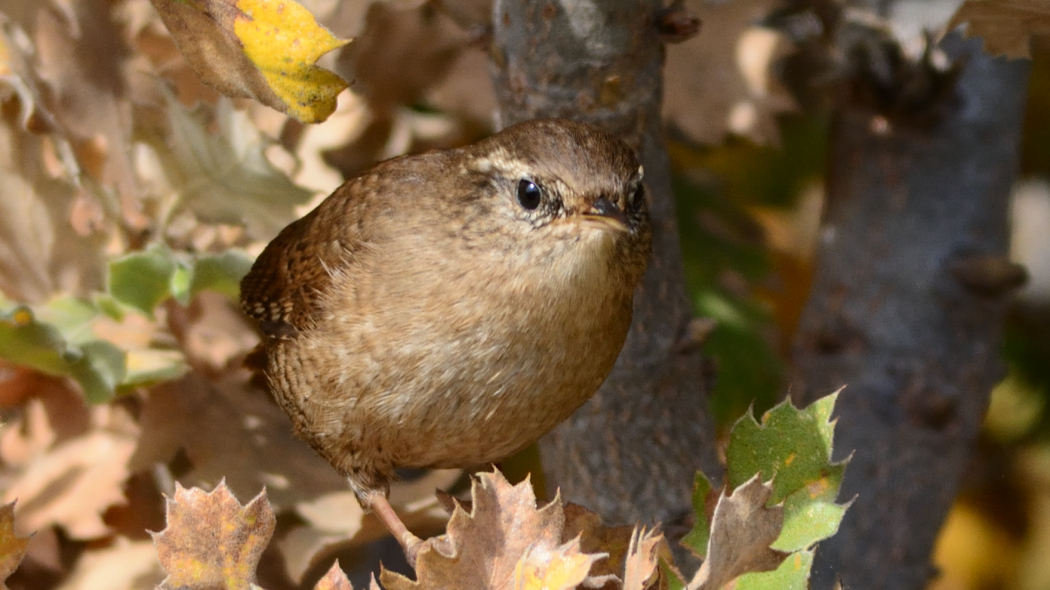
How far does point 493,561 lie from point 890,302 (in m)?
1.49

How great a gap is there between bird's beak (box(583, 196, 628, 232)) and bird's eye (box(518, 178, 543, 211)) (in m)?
0.06

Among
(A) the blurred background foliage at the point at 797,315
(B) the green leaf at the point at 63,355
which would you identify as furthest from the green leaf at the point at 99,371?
(A) the blurred background foliage at the point at 797,315

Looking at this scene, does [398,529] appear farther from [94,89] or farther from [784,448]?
[94,89]

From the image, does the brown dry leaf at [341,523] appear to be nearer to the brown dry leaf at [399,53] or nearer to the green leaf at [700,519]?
the green leaf at [700,519]

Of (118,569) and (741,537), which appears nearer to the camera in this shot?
(741,537)

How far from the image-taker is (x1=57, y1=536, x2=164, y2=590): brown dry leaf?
59.7 inches

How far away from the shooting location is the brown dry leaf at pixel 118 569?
152 cm

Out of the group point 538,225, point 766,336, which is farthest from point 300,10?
point 766,336

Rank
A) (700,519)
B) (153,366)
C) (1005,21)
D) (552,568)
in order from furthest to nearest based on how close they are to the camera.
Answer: (153,366), (1005,21), (700,519), (552,568)

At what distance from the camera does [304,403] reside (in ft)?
4.57

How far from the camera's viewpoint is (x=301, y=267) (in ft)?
5.00

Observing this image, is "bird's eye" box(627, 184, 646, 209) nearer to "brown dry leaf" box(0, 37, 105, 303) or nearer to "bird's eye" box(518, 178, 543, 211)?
"bird's eye" box(518, 178, 543, 211)

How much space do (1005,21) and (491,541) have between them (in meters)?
0.80

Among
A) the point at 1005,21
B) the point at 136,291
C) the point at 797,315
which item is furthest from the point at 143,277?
the point at 797,315
